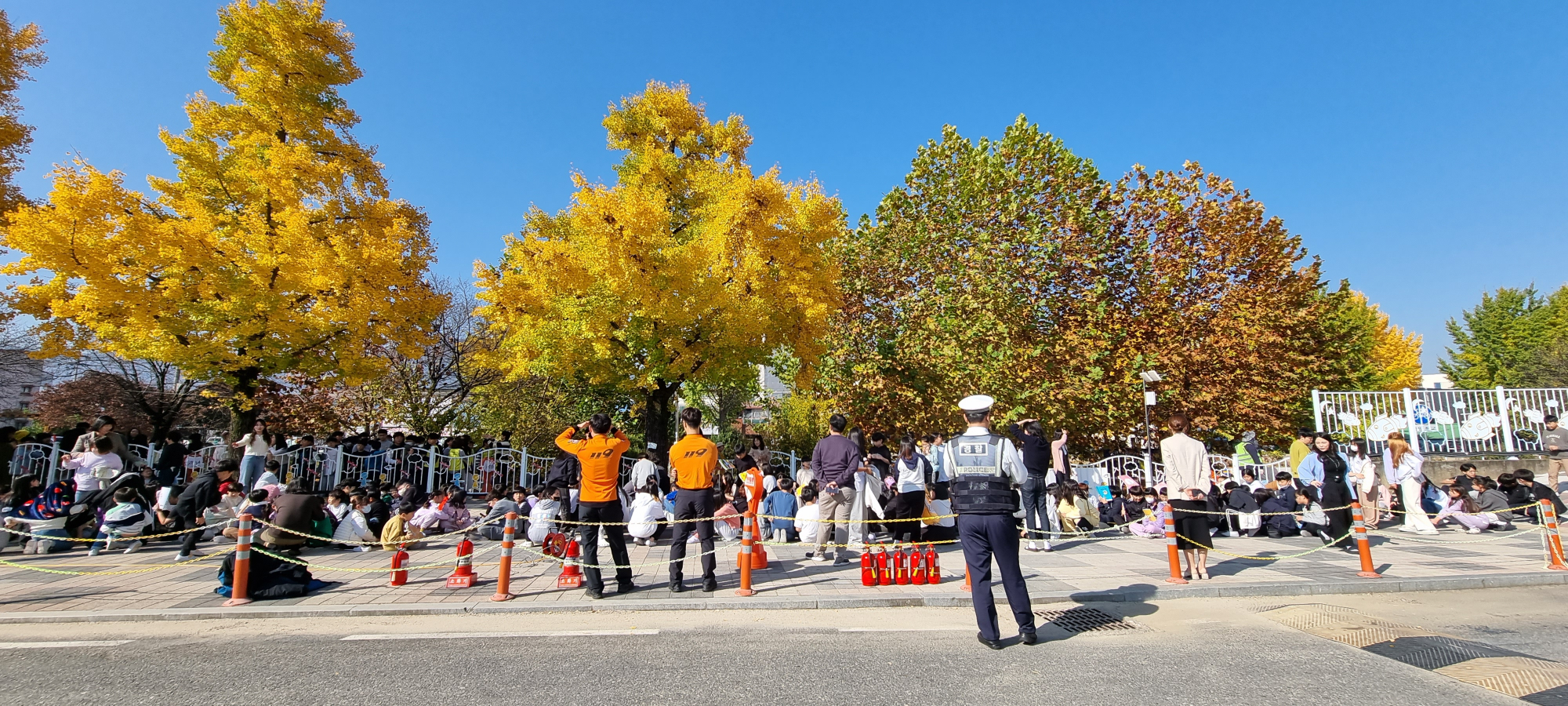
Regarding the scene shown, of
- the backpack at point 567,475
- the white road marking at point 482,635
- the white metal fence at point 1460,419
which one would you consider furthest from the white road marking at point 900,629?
the white metal fence at point 1460,419

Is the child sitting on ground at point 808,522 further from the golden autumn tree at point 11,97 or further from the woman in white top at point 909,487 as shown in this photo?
the golden autumn tree at point 11,97

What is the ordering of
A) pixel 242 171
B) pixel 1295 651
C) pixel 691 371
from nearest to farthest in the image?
pixel 1295 651
pixel 242 171
pixel 691 371

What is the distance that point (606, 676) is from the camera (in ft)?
14.4

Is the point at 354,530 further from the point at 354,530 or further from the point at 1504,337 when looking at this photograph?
the point at 1504,337

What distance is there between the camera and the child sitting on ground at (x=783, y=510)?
10.7m

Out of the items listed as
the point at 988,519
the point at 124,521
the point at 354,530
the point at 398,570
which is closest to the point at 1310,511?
the point at 988,519

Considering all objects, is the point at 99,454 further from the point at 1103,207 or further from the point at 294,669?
the point at 1103,207

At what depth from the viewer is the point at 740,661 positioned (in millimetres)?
4699

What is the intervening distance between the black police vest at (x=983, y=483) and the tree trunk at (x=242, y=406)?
1416 centimetres

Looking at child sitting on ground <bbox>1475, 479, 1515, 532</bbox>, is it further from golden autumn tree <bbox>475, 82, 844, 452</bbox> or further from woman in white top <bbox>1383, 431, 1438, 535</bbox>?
golden autumn tree <bbox>475, 82, 844, 452</bbox>

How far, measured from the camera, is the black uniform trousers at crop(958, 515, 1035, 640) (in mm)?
5039

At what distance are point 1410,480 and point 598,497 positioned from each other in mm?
13626

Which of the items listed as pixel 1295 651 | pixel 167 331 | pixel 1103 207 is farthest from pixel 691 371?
pixel 1103 207

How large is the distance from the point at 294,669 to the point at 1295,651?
6962mm
